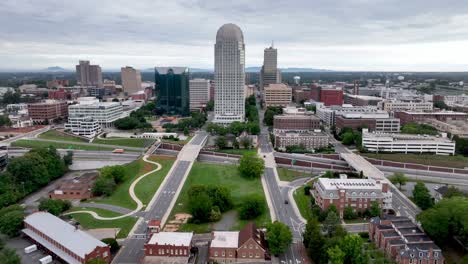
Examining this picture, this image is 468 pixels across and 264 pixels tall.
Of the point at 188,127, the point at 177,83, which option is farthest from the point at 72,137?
the point at 177,83

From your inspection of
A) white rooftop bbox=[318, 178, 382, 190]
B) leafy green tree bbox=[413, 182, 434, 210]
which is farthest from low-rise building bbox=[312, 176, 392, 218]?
leafy green tree bbox=[413, 182, 434, 210]

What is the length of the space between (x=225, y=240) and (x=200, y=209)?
1162 centimetres

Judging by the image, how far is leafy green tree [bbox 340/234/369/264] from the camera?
147ft

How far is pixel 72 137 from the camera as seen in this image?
124312 mm

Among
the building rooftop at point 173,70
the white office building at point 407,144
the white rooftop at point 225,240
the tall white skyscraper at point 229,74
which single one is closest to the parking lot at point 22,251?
the white rooftop at point 225,240

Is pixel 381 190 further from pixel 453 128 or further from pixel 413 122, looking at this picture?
pixel 413 122

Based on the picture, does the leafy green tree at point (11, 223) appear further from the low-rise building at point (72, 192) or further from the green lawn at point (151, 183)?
the green lawn at point (151, 183)

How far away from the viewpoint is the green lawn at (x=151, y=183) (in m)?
73.0

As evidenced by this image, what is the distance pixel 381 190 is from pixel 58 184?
2707 inches

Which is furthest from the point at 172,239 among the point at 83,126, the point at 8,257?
the point at 83,126

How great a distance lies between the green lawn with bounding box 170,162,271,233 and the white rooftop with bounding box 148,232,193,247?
6607mm

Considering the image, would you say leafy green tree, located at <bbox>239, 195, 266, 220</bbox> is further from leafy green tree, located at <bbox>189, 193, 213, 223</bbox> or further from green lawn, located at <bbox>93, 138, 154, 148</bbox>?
green lawn, located at <bbox>93, 138, 154, 148</bbox>

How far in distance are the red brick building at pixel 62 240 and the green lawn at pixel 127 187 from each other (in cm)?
1393

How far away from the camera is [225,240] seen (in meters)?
51.4
